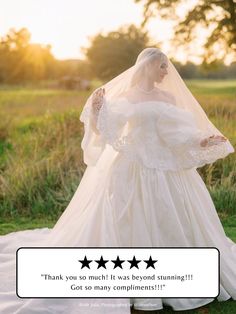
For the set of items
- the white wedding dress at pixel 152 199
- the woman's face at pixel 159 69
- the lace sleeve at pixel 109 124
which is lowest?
the white wedding dress at pixel 152 199

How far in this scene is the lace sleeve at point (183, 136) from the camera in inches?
136

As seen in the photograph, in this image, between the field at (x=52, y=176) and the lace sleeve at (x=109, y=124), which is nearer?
the lace sleeve at (x=109, y=124)

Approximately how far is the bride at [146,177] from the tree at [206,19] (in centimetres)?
999

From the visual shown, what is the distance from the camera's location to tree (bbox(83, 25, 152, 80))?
3550cm

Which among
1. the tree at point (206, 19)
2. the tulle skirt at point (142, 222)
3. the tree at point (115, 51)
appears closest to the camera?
the tulle skirt at point (142, 222)

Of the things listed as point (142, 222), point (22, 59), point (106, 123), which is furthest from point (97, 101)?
point (22, 59)

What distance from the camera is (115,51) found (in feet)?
118

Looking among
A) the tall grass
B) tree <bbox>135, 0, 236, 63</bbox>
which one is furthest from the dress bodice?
tree <bbox>135, 0, 236, 63</bbox>

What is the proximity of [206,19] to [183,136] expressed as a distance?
10.4 m

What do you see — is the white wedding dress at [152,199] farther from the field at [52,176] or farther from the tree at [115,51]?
the tree at [115,51]

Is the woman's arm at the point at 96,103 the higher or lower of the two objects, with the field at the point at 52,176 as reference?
higher

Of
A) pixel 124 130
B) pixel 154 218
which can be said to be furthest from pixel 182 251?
pixel 124 130

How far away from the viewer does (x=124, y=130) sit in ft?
11.6

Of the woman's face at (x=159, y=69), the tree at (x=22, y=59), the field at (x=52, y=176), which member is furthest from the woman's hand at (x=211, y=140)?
the tree at (x=22, y=59)
